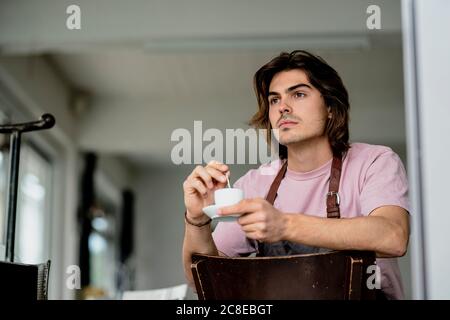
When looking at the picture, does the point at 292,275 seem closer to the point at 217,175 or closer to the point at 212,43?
the point at 217,175

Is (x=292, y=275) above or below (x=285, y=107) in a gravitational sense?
below

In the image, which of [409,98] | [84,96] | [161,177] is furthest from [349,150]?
[84,96]

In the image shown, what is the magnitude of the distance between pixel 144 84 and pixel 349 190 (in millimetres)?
1241

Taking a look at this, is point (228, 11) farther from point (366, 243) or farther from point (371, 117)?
point (366, 243)

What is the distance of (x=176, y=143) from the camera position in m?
1.85

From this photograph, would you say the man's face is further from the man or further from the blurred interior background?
the blurred interior background

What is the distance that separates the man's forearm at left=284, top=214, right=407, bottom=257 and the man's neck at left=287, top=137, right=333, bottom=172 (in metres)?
0.27

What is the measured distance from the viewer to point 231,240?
1540 mm

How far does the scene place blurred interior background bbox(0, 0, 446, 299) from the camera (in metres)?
1.82

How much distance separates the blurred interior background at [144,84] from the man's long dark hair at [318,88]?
0.05 meters

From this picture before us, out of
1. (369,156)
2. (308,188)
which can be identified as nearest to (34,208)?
(308,188)

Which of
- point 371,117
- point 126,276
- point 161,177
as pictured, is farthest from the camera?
point 126,276

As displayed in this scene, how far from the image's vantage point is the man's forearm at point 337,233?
1.26 m
